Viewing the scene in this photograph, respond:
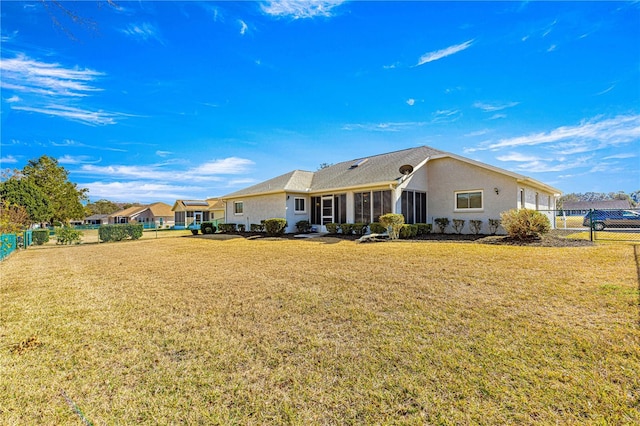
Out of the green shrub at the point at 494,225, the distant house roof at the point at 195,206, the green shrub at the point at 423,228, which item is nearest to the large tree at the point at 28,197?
the distant house roof at the point at 195,206

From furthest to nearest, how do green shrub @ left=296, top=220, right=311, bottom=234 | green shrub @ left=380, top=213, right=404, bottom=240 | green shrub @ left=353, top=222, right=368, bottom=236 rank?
green shrub @ left=296, top=220, right=311, bottom=234 → green shrub @ left=353, top=222, right=368, bottom=236 → green shrub @ left=380, top=213, right=404, bottom=240

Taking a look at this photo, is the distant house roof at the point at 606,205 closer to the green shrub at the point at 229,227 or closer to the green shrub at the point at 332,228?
the green shrub at the point at 332,228

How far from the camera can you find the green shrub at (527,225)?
36.5ft

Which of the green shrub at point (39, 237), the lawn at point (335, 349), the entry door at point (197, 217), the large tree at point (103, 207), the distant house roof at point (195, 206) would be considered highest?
the large tree at point (103, 207)

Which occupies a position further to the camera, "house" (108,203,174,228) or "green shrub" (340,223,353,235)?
"house" (108,203,174,228)

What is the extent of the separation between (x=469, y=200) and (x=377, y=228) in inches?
208

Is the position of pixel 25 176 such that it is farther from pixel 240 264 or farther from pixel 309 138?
pixel 240 264

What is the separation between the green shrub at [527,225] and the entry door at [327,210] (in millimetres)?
9745

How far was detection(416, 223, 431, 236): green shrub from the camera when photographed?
50.1ft

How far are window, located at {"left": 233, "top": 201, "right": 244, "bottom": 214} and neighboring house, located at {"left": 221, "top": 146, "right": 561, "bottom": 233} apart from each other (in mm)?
2290

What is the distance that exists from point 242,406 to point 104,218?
304 ft

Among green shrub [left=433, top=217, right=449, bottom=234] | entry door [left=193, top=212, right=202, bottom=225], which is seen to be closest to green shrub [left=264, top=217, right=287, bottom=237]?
green shrub [left=433, top=217, right=449, bottom=234]

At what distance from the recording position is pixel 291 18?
A: 11266mm

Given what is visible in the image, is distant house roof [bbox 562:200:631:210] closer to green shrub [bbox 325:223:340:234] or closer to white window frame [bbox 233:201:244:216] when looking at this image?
green shrub [bbox 325:223:340:234]
